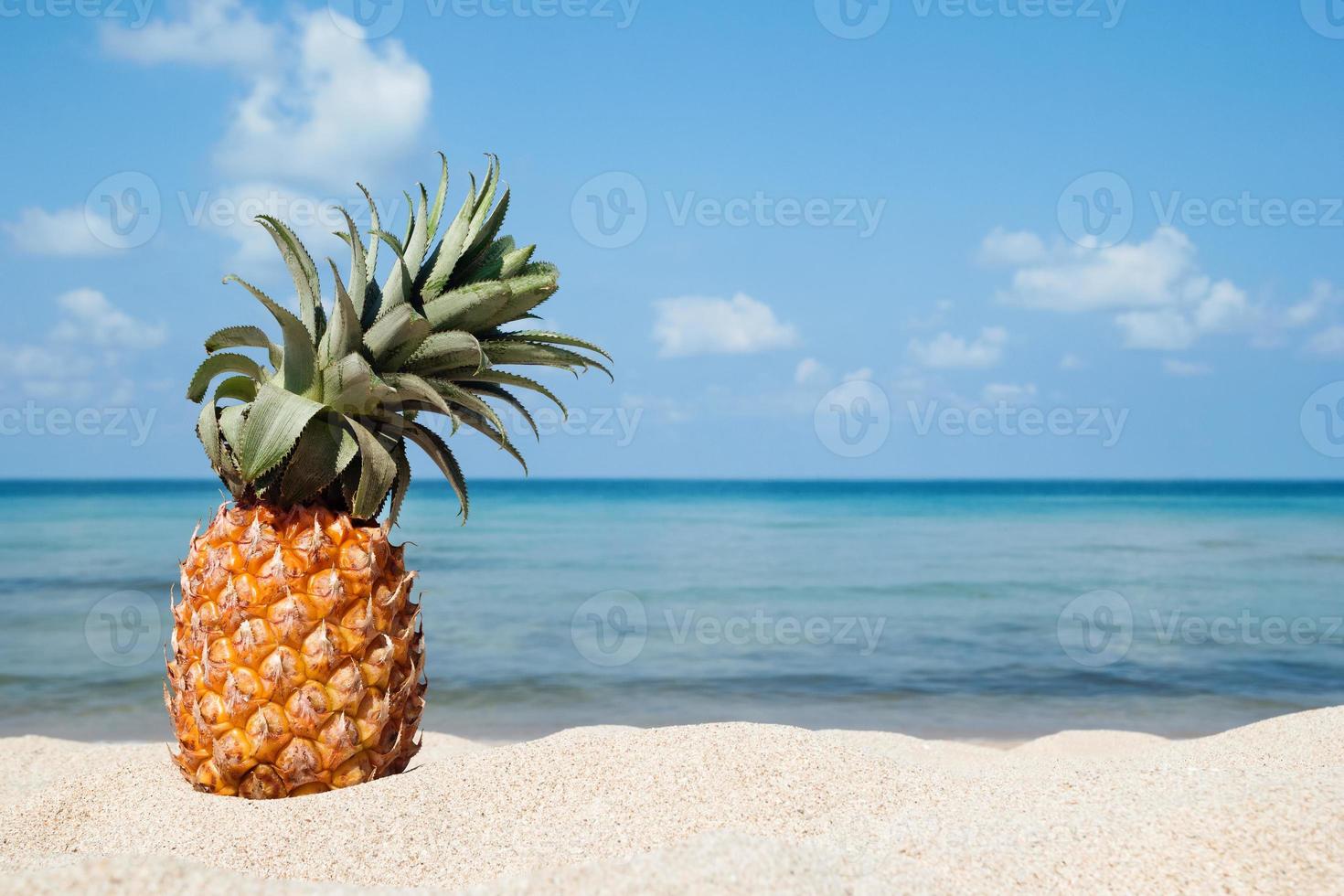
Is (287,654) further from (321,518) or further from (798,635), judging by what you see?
(798,635)

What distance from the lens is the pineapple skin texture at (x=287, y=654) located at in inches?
171

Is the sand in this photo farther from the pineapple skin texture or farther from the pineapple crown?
the pineapple crown

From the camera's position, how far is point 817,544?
2984 centimetres

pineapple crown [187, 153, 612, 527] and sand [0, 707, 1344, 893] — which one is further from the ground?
pineapple crown [187, 153, 612, 527]

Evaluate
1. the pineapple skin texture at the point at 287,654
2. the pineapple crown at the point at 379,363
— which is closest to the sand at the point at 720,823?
the pineapple skin texture at the point at 287,654

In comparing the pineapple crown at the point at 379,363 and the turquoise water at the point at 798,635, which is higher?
the pineapple crown at the point at 379,363

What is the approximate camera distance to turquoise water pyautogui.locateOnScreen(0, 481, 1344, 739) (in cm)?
962

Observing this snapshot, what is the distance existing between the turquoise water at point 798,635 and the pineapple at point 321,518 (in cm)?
59

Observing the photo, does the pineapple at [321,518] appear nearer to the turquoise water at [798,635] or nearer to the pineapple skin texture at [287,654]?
the pineapple skin texture at [287,654]

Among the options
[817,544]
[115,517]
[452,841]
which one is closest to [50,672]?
[452,841]

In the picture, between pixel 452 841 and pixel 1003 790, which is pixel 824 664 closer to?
pixel 1003 790

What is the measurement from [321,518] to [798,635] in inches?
402

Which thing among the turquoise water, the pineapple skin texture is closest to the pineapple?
the pineapple skin texture

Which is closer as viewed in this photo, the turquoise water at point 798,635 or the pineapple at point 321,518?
the pineapple at point 321,518
